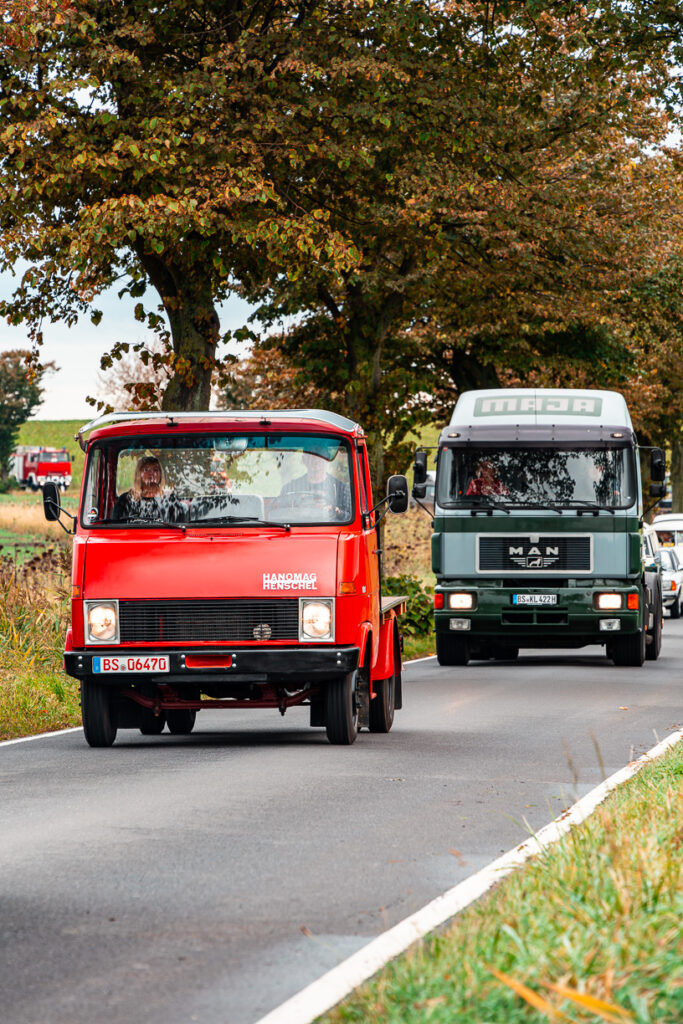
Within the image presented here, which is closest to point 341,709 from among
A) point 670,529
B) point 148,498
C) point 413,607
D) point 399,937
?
point 148,498

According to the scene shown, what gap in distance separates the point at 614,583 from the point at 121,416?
960cm

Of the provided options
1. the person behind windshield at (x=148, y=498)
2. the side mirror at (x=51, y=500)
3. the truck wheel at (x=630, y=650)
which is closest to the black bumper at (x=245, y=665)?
the person behind windshield at (x=148, y=498)

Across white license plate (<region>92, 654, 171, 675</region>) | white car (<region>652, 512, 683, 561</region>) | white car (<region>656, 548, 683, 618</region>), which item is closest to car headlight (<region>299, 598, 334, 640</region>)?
white license plate (<region>92, 654, 171, 675</region>)

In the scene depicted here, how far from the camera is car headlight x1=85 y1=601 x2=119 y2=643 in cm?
1242

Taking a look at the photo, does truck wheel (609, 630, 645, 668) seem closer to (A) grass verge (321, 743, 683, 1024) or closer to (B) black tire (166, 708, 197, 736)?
(B) black tire (166, 708, 197, 736)

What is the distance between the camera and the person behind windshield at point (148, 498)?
12.8 metres

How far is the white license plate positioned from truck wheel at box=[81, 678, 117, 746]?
309 millimetres

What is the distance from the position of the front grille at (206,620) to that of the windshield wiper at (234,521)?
599mm

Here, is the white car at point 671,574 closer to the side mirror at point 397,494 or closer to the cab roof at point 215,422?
the side mirror at point 397,494

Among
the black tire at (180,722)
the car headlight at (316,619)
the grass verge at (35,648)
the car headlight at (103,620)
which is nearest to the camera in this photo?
the car headlight at (316,619)

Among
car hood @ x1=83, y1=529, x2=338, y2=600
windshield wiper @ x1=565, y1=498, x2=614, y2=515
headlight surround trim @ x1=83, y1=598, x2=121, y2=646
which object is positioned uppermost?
windshield wiper @ x1=565, y1=498, x2=614, y2=515

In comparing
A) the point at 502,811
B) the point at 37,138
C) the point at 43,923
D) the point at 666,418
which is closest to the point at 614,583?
the point at 37,138

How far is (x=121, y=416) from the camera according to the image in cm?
1319

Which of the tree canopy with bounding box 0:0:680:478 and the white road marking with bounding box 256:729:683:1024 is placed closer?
the white road marking with bounding box 256:729:683:1024
